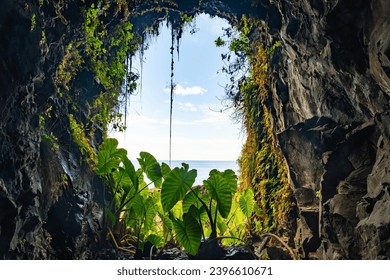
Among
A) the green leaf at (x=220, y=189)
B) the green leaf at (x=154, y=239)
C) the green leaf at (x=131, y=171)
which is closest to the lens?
the green leaf at (x=220, y=189)

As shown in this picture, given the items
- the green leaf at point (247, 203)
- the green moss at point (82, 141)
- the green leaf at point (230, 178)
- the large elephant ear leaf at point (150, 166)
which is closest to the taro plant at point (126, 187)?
the large elephant ear leaf at point (150, 166)

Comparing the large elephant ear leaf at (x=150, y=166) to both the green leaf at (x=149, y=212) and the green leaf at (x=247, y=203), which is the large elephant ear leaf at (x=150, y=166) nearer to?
the green leaf at (x=149, y=212)

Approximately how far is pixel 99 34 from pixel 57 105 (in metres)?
0.96

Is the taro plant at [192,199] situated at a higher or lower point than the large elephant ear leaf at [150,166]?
lower

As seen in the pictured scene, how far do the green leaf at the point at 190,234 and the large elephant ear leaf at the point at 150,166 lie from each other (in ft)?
2.67

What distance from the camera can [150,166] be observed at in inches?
170

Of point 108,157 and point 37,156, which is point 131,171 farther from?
point 37,156

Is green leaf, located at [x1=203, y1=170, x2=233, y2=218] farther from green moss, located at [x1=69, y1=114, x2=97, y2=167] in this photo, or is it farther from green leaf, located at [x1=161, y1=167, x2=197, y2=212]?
green moss, located at [x1=69, y1=114, x2=97, y2=167]

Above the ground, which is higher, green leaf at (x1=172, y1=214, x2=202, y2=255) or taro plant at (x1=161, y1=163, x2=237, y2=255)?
taro plant at (x1=161, y1=163, x2=237, y2=255)

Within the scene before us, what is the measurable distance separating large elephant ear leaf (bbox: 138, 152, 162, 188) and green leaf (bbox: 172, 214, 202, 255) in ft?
2.67

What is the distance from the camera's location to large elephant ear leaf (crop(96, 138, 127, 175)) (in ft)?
13.8

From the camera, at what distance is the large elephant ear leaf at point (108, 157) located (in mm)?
4191

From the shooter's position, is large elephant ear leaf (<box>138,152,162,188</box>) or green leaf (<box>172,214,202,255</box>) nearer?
green leaf (<box>172,214,202,255</box>)

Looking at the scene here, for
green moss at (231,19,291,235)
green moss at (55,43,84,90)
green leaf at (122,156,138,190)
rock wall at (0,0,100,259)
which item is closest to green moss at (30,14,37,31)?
rock wall at (0,0,100,259)
